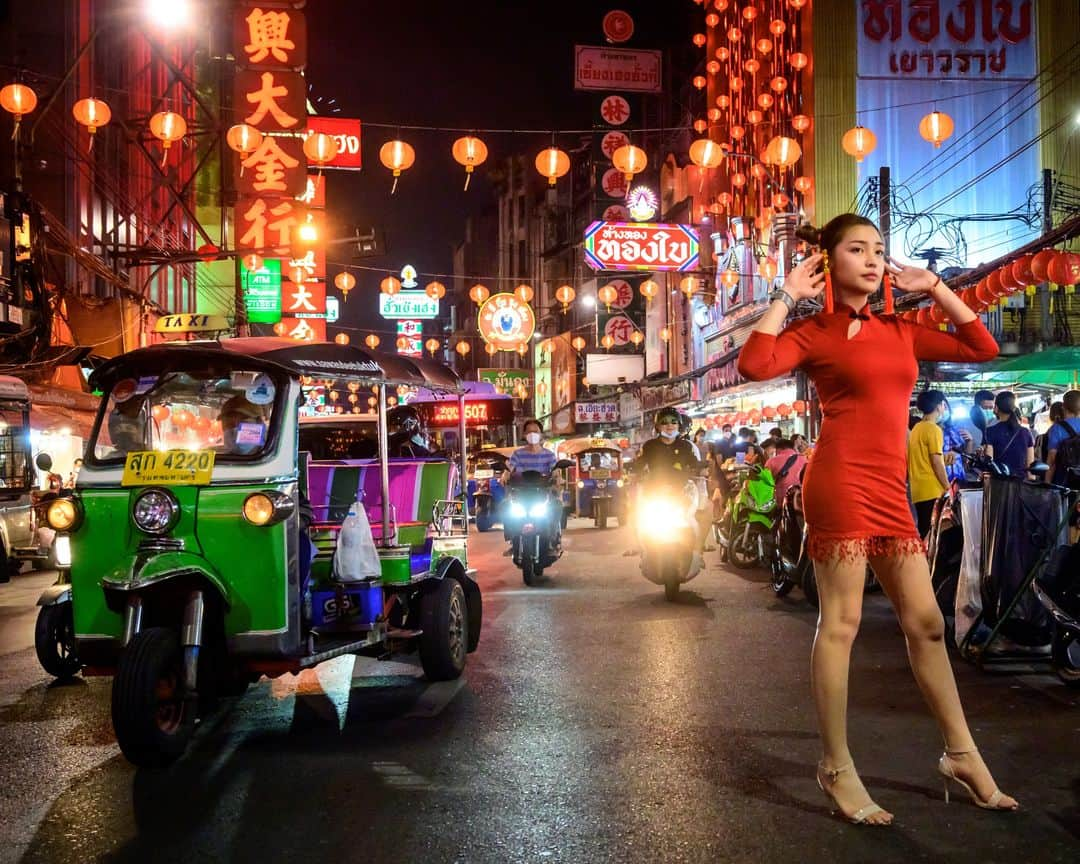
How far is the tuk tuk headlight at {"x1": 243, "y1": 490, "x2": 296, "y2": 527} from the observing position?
215 inches

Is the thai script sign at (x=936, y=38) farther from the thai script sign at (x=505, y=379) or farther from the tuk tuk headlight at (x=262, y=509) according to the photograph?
the thai script sign at (x=505, y=379)

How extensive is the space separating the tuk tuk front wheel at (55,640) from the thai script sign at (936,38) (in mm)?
23227

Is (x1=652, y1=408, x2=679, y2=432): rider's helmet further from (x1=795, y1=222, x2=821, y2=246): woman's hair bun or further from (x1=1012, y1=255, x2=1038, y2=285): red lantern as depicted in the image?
(x1=795, y1=222, x2=821, y2=246): woman's hair bun

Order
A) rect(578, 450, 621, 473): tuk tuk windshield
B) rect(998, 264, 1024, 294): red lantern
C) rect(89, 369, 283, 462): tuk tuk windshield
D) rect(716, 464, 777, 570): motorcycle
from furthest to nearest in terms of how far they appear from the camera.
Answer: rect(578, 450, 621, 473): tuk tuk windshield → rect(998, 264, 1024, 294): red lantern → rect(716, 464, 777, 570): motorcycle → rect(89, 369, 283, 462): tuk tuk windshield

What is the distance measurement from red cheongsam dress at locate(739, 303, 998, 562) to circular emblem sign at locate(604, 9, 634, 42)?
45.8 m

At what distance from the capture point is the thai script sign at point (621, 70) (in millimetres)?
44250

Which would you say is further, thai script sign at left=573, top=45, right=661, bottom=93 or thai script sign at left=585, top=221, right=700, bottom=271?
thai script sign at left=573, top=45, right=661, bottom=93

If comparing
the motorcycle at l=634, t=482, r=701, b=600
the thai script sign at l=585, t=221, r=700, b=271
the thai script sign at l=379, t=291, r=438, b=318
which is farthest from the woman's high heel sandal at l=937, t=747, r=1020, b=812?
the thai script sign at l=379, t=291, r=438, b=318

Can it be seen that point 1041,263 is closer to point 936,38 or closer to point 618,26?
point 936,38

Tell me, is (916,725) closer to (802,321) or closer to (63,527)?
(802,321)

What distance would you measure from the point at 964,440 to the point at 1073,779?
1003cm

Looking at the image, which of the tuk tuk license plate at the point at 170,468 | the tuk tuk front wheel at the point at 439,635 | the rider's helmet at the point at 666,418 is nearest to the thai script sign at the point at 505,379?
the rider's helmet at the point at 666,418

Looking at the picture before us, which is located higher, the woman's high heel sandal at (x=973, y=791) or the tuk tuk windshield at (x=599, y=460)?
the tuk tuk windshield at (x=599, y=460)

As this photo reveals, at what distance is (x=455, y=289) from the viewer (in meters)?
112
